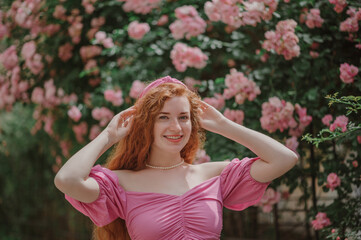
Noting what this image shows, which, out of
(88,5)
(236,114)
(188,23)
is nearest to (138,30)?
(188,23)

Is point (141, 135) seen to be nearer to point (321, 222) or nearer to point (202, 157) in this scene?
point (202, 157)

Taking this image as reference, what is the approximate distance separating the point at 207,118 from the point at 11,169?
16.6ft

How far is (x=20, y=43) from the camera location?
4.18m

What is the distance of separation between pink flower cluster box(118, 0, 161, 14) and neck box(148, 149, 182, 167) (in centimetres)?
171

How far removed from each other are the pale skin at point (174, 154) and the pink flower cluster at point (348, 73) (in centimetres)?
79

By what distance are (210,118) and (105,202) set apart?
64cm

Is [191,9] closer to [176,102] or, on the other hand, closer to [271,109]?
[271,109]

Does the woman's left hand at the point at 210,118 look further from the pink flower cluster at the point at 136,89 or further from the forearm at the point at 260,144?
the pink flower cluster at the point at 136,89

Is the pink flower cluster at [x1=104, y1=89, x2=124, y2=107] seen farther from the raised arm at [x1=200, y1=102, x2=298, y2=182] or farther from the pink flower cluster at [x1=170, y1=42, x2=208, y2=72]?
the raised arm at [x1=200, y1=102, x2=298, y2=182]

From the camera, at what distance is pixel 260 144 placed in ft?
6.50

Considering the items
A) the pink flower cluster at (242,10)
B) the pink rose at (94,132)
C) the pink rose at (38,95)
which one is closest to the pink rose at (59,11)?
the pink rose at (38,95)

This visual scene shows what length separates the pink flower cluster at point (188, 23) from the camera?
3111 mm

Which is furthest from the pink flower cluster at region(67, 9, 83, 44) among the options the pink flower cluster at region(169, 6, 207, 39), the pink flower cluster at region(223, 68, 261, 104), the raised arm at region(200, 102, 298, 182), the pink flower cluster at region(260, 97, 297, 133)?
the raised arm at region(200, 102, 298, 182)

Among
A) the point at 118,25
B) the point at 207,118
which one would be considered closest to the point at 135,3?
the point at 118,25
